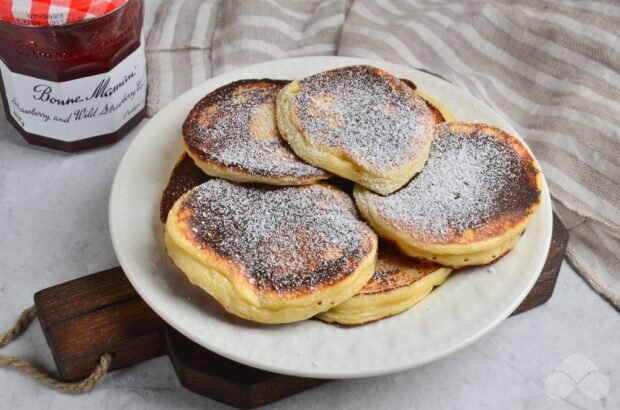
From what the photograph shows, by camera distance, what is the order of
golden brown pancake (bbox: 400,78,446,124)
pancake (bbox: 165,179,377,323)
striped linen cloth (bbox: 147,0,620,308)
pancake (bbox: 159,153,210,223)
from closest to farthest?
pancake (bbox: 165,179,377,323) < pancake (bbox: 159,153,210,223) < golden brown pancake (bbox: 400,78,446,124) < striped linen cloth (bbox: 147,0,620,308)

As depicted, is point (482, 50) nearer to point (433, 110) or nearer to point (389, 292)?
point (433, 110)

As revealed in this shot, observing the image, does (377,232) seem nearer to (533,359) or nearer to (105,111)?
(533,359)

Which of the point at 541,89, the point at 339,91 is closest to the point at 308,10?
the point at 541,89

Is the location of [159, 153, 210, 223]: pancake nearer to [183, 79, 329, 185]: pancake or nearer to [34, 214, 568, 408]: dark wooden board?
[183, 79, 329, 185]: pancake

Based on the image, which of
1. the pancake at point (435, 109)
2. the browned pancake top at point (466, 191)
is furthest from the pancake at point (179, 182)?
the pancake at point (435, 109)

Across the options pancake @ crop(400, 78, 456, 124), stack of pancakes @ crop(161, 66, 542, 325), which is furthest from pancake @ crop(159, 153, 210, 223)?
pancake @ crop(400, 78, 456, 124)

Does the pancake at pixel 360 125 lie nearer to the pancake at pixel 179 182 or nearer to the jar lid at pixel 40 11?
the pancake at pixel 179 182
